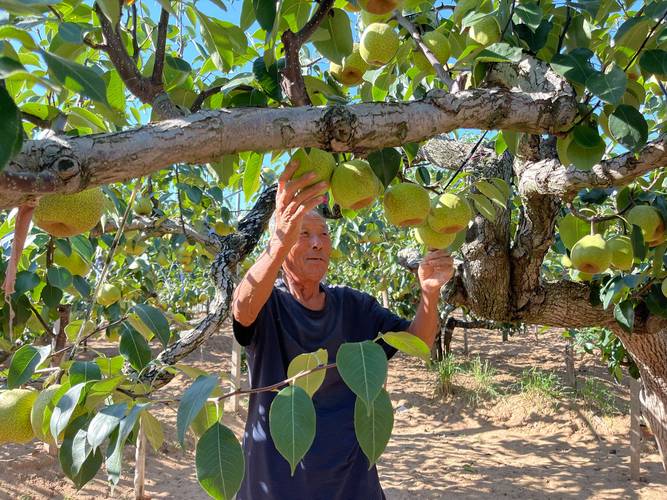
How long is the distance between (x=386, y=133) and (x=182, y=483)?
539 cm

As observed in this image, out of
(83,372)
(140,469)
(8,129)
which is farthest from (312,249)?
(140,469)

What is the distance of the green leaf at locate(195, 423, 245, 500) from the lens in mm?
783

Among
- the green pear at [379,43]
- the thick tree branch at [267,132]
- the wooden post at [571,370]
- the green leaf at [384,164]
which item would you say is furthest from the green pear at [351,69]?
the wooden post at [571,370]

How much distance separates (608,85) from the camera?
111 cm

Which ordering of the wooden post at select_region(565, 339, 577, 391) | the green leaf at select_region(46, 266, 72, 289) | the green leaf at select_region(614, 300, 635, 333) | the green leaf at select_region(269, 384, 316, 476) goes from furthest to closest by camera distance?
1. the wooden post at select_region(565, 339, 577, 391)
2. the green leaf at select_region(614, 300, 635, 333)
3. the green leaf at select_region(46, 266, 72, 289)
4. the green leaf at select_region(269, 384, 316, 476)

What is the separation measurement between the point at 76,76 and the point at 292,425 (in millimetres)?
577

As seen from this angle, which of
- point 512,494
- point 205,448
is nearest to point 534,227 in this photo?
point 205,448

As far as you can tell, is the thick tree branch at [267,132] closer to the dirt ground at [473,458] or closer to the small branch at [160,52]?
the small branch at [160,52]

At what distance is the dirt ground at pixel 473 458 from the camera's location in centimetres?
502

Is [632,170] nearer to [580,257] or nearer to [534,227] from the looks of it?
[580,257]

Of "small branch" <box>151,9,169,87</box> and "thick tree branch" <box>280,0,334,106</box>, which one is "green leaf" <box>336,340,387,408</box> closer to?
"thick tree branch" <box>280,0,334,106</box>

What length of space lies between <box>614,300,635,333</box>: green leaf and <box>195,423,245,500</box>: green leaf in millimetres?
1999

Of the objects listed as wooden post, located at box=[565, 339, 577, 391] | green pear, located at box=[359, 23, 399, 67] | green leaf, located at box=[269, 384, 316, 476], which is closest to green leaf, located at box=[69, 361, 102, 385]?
green leaf, located at box=[269, 384, 316, 476]

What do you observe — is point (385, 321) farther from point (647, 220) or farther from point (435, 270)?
point (647, 220)
